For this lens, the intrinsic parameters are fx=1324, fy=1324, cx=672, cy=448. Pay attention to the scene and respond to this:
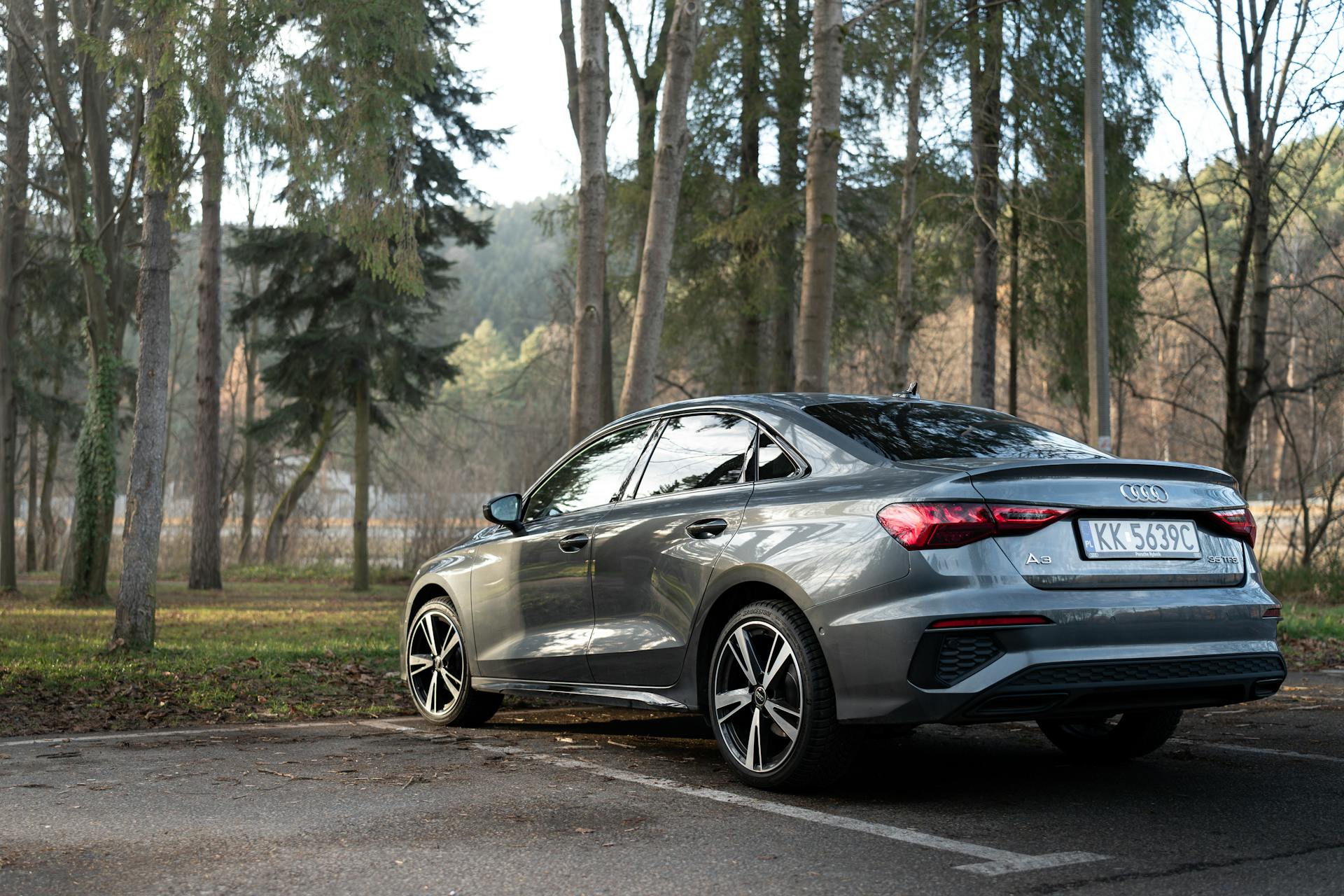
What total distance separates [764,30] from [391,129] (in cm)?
1274

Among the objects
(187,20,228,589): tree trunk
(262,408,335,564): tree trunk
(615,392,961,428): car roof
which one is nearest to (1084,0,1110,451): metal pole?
(615,392,961,428): car roof

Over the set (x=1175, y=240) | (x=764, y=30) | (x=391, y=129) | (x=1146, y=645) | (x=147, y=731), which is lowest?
(x=147, y=731)

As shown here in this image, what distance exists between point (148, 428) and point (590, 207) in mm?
5414

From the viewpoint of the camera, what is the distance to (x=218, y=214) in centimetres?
2514

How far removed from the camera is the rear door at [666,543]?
560cm

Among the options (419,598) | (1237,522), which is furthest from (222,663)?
(1237,522)

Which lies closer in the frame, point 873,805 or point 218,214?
point 873,805

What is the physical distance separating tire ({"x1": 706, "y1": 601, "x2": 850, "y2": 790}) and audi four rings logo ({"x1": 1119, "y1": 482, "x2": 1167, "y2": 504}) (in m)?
1.27

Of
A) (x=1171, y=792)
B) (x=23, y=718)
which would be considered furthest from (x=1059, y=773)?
(x=23, y=718)

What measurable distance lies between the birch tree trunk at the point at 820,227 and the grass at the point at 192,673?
4469 mm

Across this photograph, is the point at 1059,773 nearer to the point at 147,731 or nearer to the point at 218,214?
the point at 147,731

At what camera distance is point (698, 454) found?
5.98 meters

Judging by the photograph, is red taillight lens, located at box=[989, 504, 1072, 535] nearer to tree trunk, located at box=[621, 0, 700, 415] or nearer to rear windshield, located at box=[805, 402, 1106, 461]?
rear windshield, located at box=[805, 402, 1106, 461]

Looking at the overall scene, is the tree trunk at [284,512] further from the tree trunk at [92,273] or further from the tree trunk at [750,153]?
the tree trunk at [750,153]
